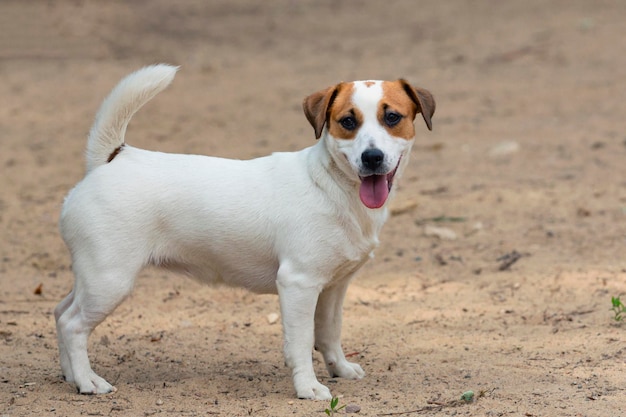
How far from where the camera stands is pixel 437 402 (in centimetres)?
442

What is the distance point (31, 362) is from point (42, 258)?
198 cm

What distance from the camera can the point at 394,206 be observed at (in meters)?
7.86

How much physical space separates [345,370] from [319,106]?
4.46ft

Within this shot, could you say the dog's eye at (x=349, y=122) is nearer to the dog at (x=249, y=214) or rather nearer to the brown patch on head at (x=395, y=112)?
the dog at (x=249, y=214)

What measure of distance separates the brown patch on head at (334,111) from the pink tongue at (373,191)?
0.71ft

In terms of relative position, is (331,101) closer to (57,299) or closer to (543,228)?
(57,299)

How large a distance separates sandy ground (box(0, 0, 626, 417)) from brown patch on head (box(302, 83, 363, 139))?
1240 mm

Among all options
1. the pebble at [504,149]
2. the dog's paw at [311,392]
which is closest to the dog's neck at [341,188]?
the dog's paw at [311,392]

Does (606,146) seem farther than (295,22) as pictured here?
No

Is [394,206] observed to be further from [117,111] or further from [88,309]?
[88,309]

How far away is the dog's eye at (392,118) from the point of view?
4.48 meters

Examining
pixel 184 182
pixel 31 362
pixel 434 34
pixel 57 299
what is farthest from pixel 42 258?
pixel 434 34

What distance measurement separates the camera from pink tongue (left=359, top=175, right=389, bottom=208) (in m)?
4.48

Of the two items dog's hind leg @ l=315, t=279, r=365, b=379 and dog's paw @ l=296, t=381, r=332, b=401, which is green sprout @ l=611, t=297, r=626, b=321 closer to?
dog's hind leg @ l=315, t=279, r=365, b=379
